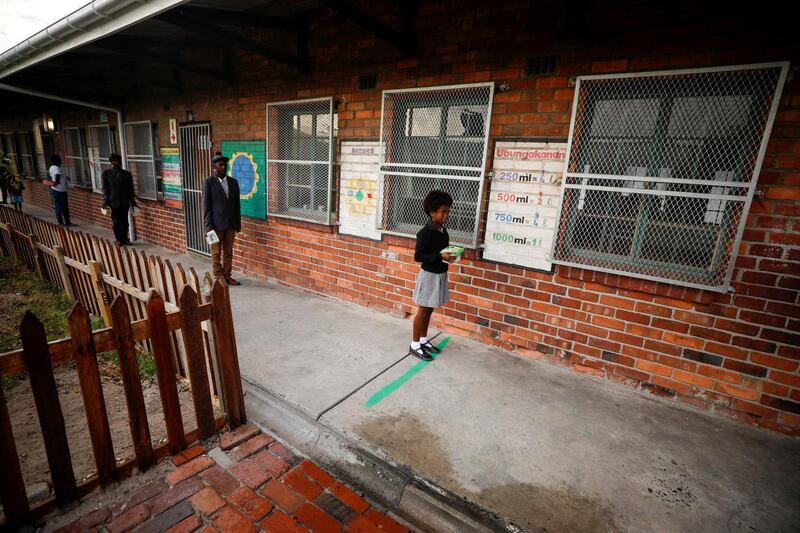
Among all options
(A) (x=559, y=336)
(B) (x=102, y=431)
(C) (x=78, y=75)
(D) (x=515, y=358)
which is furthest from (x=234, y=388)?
(C) (x=78, y=75)

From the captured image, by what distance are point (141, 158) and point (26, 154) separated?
383 inches

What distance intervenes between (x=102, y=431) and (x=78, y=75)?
9.42 metres

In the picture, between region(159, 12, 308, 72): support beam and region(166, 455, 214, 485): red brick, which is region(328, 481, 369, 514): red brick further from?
region(159, 12, 308, 72): support beam

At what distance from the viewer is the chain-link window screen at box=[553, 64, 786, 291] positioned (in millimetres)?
2693

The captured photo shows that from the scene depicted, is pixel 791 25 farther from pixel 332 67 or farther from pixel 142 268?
pixel 142 268

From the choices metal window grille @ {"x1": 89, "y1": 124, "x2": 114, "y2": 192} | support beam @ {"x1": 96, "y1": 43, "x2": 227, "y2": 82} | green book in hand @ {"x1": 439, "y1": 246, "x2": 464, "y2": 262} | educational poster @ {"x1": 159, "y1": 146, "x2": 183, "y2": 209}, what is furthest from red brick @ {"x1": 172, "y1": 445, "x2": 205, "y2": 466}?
metal window grille @ {"x1": 89, "y1": 124, "x2": 114, "y2": 192}

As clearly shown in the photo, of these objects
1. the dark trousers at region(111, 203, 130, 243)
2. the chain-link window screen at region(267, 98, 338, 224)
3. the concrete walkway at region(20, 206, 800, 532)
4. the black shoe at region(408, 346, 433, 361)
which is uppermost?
the chain-link window screen at region(267, 98, 338, 224)

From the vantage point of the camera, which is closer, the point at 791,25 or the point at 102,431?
the point at 102,431

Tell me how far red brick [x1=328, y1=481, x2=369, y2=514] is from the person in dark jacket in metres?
7.94

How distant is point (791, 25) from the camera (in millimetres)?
2438

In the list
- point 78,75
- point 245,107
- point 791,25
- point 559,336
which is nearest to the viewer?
point 791,25

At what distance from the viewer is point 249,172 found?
5.84 metres

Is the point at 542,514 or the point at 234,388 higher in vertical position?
the point at 234,388

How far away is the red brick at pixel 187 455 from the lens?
89.3 inches
